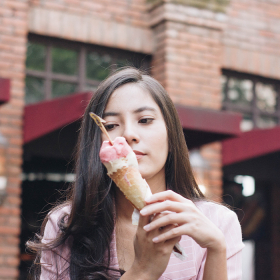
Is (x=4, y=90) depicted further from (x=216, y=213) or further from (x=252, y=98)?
(x=252, y=98)

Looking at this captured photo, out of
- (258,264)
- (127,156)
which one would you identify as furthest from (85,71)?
(127,156)

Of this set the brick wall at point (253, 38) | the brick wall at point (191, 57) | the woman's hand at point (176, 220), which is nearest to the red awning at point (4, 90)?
the brick wall at point (191, 57)

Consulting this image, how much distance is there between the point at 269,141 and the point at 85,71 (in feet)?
8.84

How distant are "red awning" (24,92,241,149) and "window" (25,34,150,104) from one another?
655 millimetres

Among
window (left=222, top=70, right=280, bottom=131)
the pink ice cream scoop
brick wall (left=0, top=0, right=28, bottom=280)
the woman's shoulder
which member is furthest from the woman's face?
window (left=222, top=70, right=280, bottom=131)

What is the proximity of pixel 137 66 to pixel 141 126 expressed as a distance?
5727 millimetres

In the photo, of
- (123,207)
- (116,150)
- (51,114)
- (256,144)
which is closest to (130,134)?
(116,150)

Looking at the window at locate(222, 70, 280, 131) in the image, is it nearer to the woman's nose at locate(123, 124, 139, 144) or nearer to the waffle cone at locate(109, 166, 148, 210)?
the woman's nose at locate(123, 124, 139, 144)

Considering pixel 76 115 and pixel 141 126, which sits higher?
pixel 76 115

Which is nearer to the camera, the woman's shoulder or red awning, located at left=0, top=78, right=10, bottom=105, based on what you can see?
the woman's shoulder

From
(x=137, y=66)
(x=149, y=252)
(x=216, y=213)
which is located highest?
(x=137, y=66)

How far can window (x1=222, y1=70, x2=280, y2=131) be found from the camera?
8.54 meters

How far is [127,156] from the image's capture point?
200 cm

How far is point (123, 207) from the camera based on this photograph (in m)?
2.45
